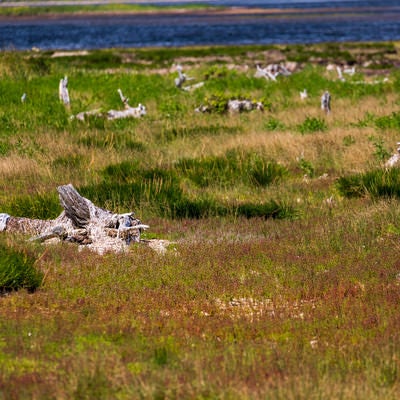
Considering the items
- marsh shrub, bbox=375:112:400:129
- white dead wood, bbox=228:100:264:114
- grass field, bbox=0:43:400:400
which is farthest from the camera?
white dead wood, bbox=228:100:264:114

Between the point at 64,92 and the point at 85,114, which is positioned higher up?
the point at 64,92

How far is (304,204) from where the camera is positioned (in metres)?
13.2

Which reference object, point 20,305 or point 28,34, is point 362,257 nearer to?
point 20,305

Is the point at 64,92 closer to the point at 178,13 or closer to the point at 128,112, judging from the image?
the point at 128,112

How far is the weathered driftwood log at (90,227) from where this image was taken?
10305 mm

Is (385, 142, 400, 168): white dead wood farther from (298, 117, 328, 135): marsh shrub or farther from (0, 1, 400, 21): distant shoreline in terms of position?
(0, 1, 400, 21): distant shoreline

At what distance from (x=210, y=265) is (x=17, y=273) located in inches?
85.5

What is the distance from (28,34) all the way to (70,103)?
64756mm

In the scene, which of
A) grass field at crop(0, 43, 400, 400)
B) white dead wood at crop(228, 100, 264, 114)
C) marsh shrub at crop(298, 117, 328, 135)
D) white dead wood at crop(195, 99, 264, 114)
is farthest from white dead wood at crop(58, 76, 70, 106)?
marsh shrub at crop(298, 117, 328, 135)

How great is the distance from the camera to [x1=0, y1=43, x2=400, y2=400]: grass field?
6.29 m

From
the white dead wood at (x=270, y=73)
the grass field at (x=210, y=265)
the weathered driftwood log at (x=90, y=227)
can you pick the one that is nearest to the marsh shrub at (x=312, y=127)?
the grass field at (x=210, y=265)

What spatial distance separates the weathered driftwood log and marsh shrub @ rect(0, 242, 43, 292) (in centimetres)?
139

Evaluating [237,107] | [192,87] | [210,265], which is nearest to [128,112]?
[237,107]

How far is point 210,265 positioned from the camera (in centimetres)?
960
